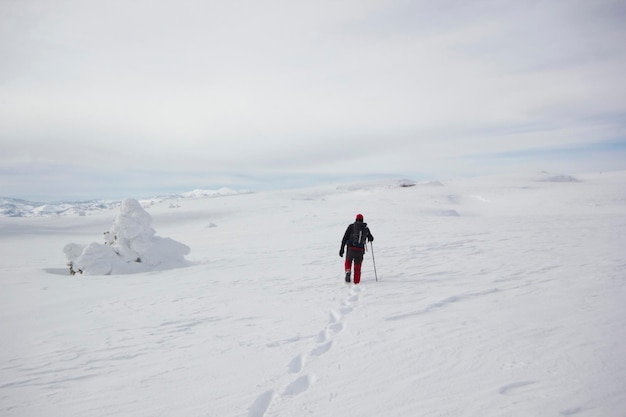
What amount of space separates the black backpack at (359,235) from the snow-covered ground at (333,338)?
4.20 feet

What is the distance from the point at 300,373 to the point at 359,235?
6479 millimetres

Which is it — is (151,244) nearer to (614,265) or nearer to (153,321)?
(153,321)

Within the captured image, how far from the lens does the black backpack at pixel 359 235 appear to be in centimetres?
1080

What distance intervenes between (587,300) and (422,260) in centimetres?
624

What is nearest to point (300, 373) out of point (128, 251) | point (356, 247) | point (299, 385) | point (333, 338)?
point (299, 385)

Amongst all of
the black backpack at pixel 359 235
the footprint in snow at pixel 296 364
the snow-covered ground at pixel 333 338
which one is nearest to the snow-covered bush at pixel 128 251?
the snow-covered ground at pixel 333 338

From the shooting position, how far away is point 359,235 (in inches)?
428

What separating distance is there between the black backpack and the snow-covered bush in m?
10.1

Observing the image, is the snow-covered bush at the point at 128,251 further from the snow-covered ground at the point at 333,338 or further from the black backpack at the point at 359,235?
the black backpack at the point at 359,235

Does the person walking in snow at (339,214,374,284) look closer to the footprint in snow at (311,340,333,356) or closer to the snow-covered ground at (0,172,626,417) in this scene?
the snow-covered ground at (0,172,626,417)

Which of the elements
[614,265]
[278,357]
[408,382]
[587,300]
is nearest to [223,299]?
[278,357]

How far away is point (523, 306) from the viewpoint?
7.11 m

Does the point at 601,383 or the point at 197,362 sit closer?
the point at 601,383

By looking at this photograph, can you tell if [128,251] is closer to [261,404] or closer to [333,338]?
[333,338]
